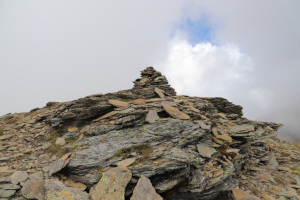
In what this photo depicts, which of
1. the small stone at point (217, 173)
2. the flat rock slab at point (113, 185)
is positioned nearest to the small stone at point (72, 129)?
the flat rock slab at point (113, 185)

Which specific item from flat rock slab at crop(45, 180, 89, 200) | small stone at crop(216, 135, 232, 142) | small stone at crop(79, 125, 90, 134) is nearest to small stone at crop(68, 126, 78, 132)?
small stone at crop(79, 125, 90, 134)

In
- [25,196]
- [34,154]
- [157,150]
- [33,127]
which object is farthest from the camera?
[33,127]

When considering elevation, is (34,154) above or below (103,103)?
below

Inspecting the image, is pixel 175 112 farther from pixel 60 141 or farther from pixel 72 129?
pixel 60 141

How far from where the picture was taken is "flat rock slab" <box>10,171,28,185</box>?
9531 mm

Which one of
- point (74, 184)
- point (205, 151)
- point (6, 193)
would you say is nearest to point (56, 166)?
point (74, 184)

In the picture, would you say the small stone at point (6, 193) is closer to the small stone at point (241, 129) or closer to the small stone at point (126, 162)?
the small stone at point (126, 162)

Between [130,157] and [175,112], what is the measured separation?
21.2 feet

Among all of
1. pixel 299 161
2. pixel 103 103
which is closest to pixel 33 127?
pixel 103 103

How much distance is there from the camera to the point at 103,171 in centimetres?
1018

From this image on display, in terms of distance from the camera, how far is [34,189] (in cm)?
902

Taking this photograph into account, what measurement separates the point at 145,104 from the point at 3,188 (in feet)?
40.8

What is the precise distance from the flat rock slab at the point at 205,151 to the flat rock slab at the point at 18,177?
43.1 ft

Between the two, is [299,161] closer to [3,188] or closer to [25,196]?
[25,196]
